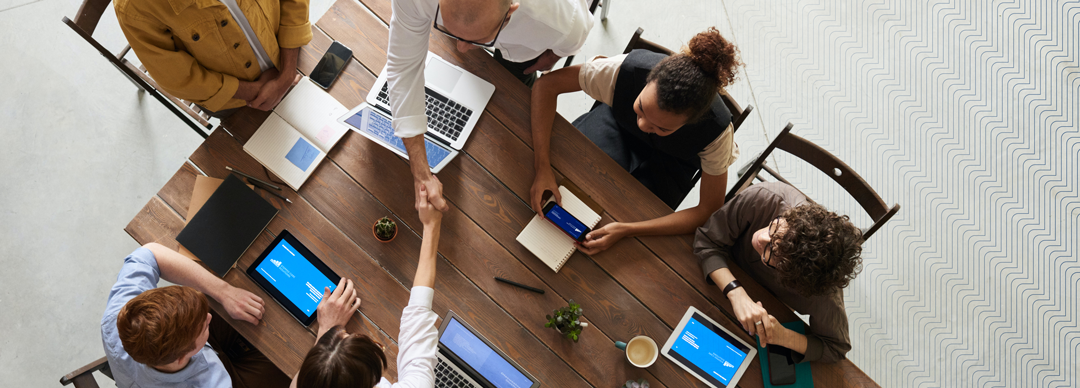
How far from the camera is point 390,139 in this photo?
70.6 inches

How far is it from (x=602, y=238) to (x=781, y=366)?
689mm

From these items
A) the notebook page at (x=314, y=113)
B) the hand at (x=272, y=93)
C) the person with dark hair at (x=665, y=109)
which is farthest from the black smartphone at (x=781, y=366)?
the hand at (x=272, y=93)

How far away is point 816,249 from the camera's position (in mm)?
1480

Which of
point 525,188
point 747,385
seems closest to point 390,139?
point 525,188

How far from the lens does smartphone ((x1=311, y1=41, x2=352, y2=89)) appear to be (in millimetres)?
1854

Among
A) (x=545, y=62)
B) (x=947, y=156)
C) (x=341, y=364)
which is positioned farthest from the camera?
(x=947, y=156)

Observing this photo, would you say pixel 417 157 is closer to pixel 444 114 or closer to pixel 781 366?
pixel 444 114

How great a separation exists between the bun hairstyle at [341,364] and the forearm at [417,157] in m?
0.54

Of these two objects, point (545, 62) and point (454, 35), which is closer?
point (454, 35)

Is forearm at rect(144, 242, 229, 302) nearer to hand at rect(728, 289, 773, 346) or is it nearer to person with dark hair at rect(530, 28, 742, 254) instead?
person with dark hair at rect(530, 28, 742, 254)

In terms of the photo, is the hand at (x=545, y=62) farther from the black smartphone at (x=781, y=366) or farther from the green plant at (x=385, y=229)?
the black smartphone at (x=781, y=366)

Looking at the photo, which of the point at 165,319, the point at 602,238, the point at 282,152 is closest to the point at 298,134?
the point at 282,152

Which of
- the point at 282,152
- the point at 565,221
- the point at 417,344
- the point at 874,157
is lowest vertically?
the point at 417,344

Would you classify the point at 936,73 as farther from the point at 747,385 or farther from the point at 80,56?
the point at 80,56
